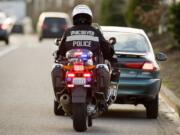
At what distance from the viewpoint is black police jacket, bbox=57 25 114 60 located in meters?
12.9

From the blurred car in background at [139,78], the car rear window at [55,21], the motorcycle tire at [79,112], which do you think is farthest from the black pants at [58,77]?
the car rear window at [55,21]

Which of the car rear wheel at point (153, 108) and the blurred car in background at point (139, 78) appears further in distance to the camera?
the car rear wheel at point (153, 108)

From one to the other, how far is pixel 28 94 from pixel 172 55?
961 cm

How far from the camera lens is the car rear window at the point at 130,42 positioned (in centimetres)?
1552

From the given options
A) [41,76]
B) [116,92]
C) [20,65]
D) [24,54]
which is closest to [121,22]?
[24,54]

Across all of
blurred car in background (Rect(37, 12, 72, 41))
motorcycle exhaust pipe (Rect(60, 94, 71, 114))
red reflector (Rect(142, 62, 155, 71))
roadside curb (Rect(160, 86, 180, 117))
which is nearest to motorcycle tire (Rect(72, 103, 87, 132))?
motorcycle exhaust pipe (Rect(60, 94, 71, 114))

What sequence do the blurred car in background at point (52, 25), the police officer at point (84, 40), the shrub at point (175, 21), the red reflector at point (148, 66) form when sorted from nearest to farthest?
the police officer at point (84, 40), the red reflector at point (148, 66), the shrub at point (175, 21), the blurred car in background at point (52, 25)

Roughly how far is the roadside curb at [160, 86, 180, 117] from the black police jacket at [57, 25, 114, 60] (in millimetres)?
3355

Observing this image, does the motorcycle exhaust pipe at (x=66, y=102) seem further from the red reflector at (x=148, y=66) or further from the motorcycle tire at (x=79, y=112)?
the red reflector at (x=148, y=66)

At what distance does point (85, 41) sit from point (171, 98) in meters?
5.16

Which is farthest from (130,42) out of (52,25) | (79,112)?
(52,25)

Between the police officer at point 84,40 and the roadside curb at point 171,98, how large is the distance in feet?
11.1

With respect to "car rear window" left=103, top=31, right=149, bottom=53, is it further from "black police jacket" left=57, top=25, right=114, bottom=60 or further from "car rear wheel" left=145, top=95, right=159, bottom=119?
"black police jacket" left=57, top=25, right=114, bottom=60

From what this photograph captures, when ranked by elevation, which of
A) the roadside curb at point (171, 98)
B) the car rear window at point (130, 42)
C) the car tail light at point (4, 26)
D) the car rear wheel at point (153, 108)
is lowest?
the car tail light at point (4, 26)
